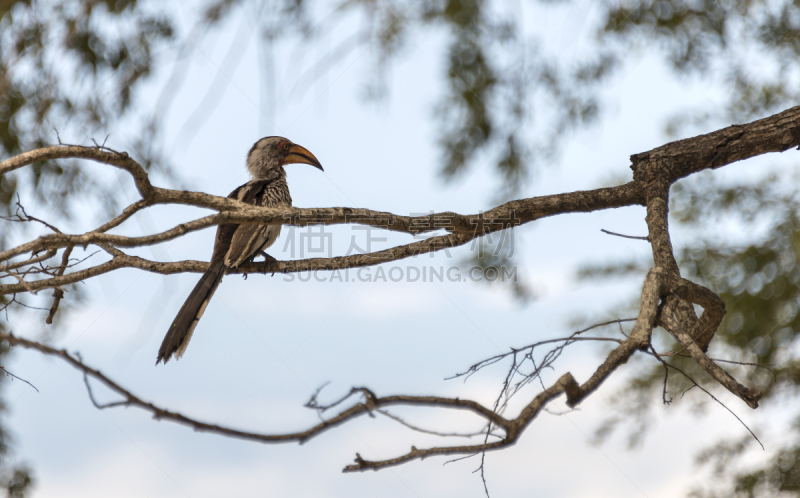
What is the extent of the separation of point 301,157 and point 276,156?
0.64ft

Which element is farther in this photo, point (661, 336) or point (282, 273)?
point (661, 336)

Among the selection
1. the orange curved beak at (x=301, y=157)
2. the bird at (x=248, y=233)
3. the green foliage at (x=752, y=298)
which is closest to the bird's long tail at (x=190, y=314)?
the bird at (x=248, y=233)

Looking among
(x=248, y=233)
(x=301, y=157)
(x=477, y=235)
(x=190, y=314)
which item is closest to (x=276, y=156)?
(x=301, y=157)

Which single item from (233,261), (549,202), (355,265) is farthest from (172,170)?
(549,202)

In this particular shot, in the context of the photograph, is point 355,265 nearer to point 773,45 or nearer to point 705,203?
point 705,203

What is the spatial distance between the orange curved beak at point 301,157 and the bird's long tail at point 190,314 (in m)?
1.46

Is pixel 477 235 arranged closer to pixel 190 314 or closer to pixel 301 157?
pixel 190 314

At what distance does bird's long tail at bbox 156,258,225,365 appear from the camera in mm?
2740

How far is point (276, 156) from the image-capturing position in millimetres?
4359

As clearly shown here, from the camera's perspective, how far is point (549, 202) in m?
2.66

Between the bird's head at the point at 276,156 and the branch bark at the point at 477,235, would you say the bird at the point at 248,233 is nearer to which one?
the bird's head at the point at 276,156

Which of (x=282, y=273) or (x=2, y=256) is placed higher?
(x=282, y=273)

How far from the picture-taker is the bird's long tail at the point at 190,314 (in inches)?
108

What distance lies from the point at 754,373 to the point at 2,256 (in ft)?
14.8
